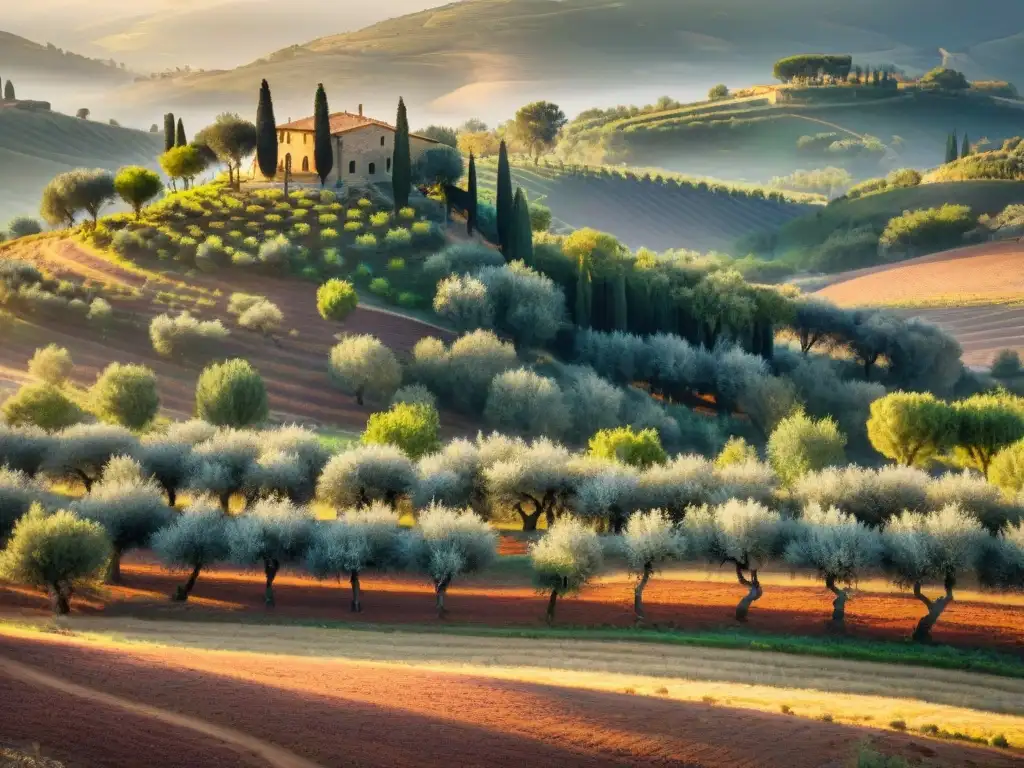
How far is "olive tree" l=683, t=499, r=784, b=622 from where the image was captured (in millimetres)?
49031

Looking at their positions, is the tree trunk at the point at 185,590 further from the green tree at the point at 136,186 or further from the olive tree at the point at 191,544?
the green tree at the point at 136,186

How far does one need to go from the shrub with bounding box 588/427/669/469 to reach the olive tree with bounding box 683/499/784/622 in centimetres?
1504

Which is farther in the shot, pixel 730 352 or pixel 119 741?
pixel 730 352

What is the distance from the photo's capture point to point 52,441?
59.0 metres

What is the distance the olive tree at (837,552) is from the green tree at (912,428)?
940 inches

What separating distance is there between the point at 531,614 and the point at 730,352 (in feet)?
178

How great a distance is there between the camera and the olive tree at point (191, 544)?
48.2 meters

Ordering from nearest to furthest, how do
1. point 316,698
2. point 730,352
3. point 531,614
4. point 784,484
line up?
point 316,698, point 531,614, point 784,484, point 730,352

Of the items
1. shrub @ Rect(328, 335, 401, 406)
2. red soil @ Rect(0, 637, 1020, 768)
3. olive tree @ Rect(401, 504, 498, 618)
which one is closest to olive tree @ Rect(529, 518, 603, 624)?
olive tree @ Rect(401, 504, 498, 618)

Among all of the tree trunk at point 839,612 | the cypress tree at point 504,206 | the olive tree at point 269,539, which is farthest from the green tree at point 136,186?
the tree trunk at point 839,612

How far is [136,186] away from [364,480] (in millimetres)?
51983

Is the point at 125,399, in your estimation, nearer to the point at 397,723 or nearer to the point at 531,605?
the point at 531,605

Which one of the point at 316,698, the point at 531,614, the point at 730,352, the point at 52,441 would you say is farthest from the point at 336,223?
the point at 316,698

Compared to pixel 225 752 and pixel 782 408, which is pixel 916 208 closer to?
pixel 782 408
